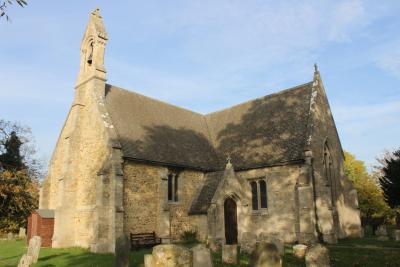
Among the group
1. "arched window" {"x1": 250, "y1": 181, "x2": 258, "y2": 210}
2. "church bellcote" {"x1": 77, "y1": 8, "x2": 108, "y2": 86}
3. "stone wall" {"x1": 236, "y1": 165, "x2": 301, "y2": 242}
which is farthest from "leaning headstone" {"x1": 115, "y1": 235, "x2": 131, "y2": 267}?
"church bellcote" {"x1": 77, "y1": 8, "x2": 108, "y2": 86}

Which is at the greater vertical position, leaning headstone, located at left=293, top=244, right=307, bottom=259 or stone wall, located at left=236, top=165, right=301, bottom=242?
stone wall, located at left=236, top=165, right=301, bottom=242

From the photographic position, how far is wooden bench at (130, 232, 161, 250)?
2081 centimetres

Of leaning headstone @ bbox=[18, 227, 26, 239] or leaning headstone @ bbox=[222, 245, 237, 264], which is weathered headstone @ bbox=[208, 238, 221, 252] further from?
leaning headstone @ bbox=[18, 227, 26, 239]

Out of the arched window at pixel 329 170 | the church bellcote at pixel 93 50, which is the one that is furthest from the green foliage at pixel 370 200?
the church bellcote at pixel 93 50

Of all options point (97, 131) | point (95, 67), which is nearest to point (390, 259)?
point (97, 131)

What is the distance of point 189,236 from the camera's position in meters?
25.0

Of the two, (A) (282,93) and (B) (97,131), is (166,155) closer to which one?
(B) (97,131)

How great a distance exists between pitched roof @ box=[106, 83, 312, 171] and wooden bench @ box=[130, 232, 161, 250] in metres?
4.76

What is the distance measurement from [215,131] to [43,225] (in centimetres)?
1603

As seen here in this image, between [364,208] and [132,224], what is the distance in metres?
35.1

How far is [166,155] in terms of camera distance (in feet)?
82.9

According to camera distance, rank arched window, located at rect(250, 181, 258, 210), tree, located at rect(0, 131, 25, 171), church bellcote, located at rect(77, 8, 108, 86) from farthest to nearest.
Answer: tree, located at rect(0, 131, 25, 171) → arched window, located at rect(250, 181, 258, 210) → church bellcote, located at rect(77, 8, 108, 86)

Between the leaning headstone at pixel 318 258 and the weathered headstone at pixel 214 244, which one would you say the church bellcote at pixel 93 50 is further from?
the leaning headstone at pixel 318 258

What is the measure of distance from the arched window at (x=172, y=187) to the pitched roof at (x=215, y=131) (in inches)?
44.4
